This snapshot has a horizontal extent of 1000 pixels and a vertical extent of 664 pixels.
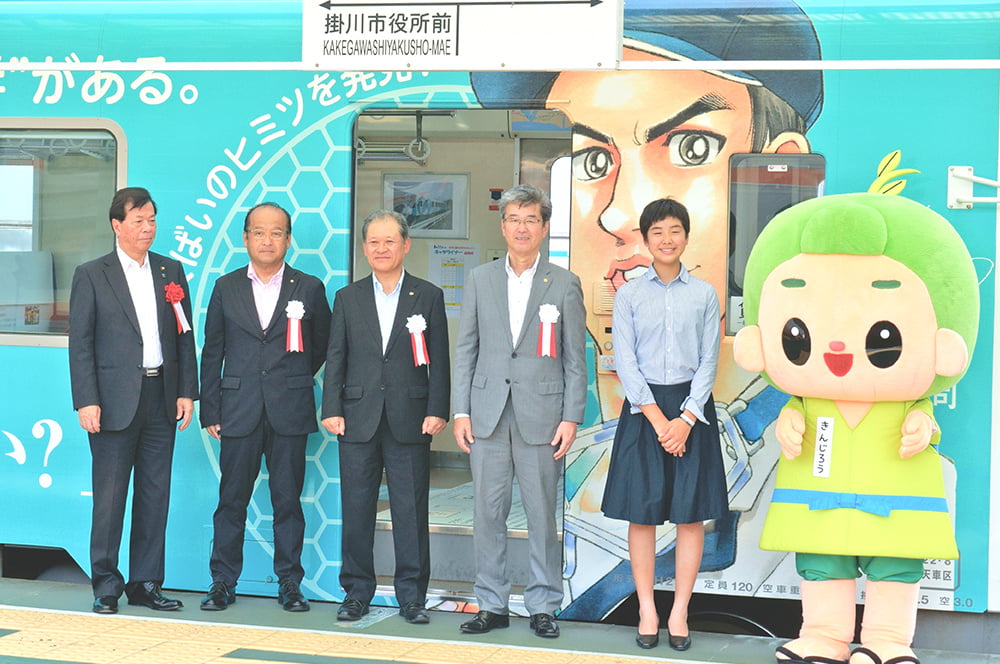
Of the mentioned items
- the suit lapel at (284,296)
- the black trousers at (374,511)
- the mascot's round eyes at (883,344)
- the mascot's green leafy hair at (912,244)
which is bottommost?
the black trousers at (374,511)

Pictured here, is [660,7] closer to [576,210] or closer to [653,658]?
[576,210]

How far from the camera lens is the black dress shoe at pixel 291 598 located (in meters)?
5.05

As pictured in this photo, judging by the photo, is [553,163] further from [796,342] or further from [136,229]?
[136,229]

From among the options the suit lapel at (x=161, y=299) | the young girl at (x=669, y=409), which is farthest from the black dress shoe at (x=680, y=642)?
the suit lapel at (x=161, y=299)

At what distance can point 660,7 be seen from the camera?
4.89 m

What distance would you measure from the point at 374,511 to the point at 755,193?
6.30 ft

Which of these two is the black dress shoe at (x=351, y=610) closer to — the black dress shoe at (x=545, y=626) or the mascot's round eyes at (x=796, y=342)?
the black dress shoe at (x=545, y=626)

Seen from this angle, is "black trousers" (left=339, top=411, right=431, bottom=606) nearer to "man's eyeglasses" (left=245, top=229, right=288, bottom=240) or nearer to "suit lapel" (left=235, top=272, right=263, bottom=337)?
"suit lapel" (left=235, top=272, right=263, bottom=337)

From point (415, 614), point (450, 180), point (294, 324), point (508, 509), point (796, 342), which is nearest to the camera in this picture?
point (796, 342)

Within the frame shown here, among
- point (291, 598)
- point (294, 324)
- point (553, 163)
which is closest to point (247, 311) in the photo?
point (294, 324)

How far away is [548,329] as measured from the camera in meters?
4.72

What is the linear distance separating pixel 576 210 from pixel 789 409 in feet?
3.90

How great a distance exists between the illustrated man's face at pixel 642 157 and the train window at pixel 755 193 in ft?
0.12

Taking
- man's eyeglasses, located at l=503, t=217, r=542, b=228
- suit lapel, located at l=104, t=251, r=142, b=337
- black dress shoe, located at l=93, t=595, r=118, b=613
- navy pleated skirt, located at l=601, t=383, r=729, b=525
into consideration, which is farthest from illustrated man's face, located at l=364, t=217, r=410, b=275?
black dress shoe, located at l=93, t=595, r=118, b=613
